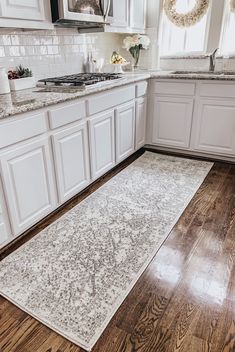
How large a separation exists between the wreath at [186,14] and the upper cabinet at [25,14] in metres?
1.85

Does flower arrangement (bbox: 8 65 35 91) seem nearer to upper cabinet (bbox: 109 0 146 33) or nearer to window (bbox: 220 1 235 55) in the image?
upper cabinet (bbox: 109 0 146 33)

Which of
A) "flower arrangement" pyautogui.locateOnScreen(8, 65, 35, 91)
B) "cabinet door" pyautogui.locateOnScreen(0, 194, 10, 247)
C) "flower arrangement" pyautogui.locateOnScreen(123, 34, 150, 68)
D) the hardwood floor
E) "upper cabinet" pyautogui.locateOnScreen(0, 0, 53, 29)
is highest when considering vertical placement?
"upper cabinet" pyautogui.locateOnScreen(0, 0, 53, 29)

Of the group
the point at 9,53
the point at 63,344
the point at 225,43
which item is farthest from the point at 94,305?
the point at 225,43

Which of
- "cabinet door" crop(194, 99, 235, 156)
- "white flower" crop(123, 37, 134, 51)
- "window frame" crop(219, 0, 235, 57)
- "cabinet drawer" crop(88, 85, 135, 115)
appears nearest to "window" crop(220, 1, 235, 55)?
"window frame" crop(219, 0, 235, 57)

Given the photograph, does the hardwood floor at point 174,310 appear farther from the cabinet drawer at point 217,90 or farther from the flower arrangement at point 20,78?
the cabinet drawer at point 217,90

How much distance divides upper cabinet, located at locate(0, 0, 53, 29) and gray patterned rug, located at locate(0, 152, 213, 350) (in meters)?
1.41

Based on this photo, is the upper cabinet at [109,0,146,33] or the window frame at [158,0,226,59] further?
the window frame at [158,0,226,59]

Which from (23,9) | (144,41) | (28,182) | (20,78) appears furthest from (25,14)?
(144,41)

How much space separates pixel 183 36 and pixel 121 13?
96 cm

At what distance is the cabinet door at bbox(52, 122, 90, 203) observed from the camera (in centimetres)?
199

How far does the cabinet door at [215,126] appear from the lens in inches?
112

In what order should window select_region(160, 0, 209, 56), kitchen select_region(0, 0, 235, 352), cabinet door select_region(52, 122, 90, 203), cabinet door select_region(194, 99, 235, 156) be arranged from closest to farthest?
kitchen select_region(0, 0, 235, 352) < cabinet door select_region(52, 122, 90, 203) < cabinet door select_region(194, 99, 235, 156) < window select_region(160, 0, 209, 56)

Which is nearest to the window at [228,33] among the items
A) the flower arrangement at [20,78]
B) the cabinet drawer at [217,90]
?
the cabinet drawer at [217,90]

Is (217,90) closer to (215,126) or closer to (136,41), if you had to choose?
(215,126)
